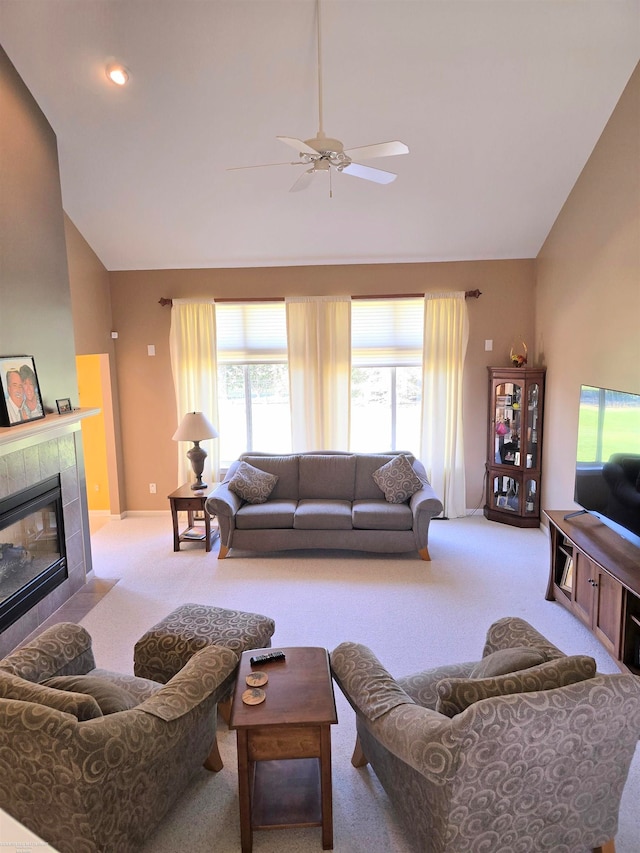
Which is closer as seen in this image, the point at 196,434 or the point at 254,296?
the point at 196,434

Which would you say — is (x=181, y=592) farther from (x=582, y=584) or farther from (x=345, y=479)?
(x=582, y=584)

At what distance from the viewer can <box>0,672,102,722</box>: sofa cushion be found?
1.83m

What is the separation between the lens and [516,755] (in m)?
1.68

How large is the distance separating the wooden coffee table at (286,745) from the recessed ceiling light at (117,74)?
3.88m

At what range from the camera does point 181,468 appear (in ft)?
21.2

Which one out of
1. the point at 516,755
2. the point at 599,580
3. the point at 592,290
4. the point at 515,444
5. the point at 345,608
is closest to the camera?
the point at 516,755

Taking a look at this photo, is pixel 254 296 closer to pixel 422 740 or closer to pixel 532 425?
pixel 532 425

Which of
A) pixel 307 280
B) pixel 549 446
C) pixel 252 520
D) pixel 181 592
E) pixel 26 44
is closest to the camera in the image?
pixel 26 44

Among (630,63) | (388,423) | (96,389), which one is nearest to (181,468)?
(96,389)

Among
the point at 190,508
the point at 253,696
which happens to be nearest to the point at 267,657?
the point at 253,696

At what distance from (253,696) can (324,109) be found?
3.98m

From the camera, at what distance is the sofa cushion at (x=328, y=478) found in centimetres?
566

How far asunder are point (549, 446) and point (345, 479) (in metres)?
2.08

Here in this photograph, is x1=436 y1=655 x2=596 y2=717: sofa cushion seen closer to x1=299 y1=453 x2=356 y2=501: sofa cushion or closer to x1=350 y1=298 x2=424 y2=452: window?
x1=299 y1=453 x2=356 y2=501: sofa cushion
